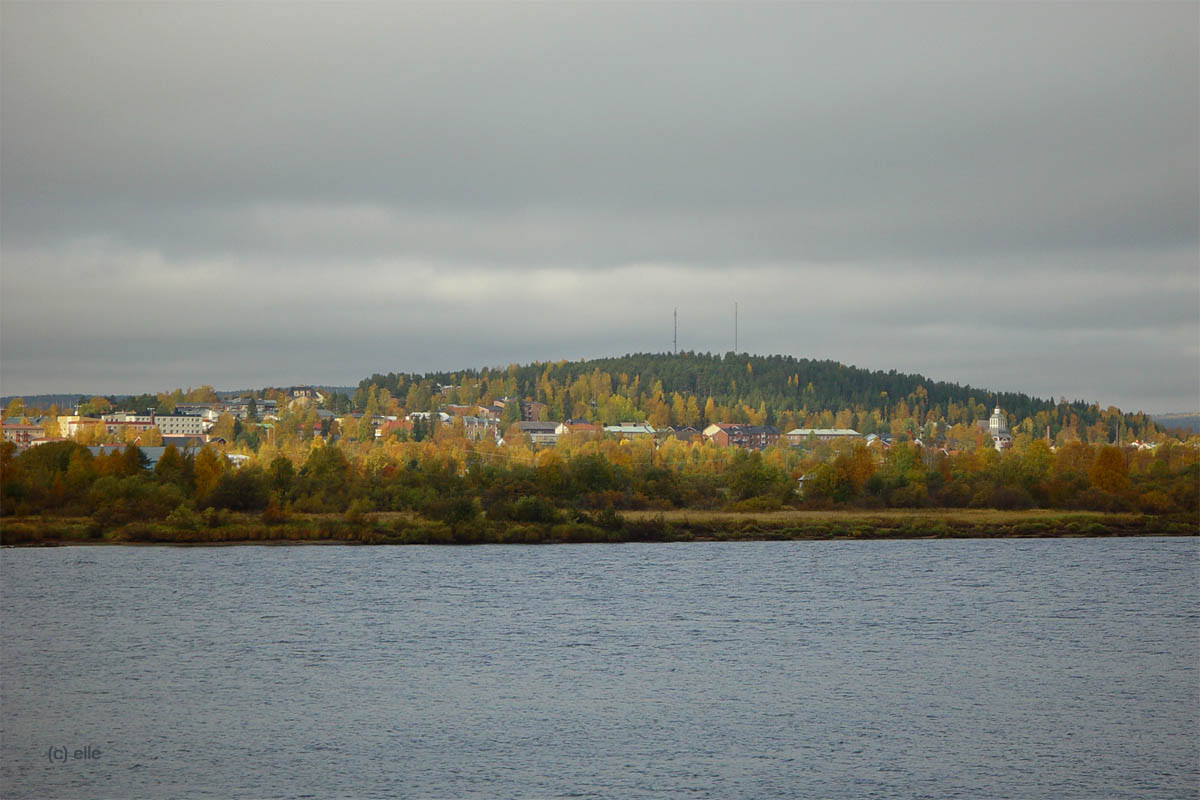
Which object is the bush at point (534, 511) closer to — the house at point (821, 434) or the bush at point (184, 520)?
the bush at point (184, 520)

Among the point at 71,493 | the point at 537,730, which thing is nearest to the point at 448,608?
the point at 537,730

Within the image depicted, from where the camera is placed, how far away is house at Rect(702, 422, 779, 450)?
160000 millimetres

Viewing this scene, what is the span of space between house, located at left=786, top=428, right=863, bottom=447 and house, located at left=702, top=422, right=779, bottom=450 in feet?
10.3

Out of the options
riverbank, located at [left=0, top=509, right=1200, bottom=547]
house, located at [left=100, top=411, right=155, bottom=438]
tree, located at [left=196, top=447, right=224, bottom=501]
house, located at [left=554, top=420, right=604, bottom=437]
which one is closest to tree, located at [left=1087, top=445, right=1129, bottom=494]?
riverbank, located at [left=0, top=509, right=1200, bottom=547]

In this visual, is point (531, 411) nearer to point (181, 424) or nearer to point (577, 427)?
point (577, 427)

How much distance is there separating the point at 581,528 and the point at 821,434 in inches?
3878

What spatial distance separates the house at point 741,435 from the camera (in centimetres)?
Answer: 16000

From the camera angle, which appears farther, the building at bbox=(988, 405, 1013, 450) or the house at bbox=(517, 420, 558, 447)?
the building at bbox=(988, 405, 1013, 450)

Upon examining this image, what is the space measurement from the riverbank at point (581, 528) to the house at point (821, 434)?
73.8m

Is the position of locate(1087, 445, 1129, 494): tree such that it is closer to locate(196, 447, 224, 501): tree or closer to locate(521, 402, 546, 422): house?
locate(196, 447, 224, 501): tree

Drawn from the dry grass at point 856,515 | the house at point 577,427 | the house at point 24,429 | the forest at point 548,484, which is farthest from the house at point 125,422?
the dry grass at point 856,515

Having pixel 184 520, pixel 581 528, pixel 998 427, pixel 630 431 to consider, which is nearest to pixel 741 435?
pixel 630 431

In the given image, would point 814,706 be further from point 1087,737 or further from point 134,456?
point 134,456

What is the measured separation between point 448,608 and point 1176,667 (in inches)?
973
